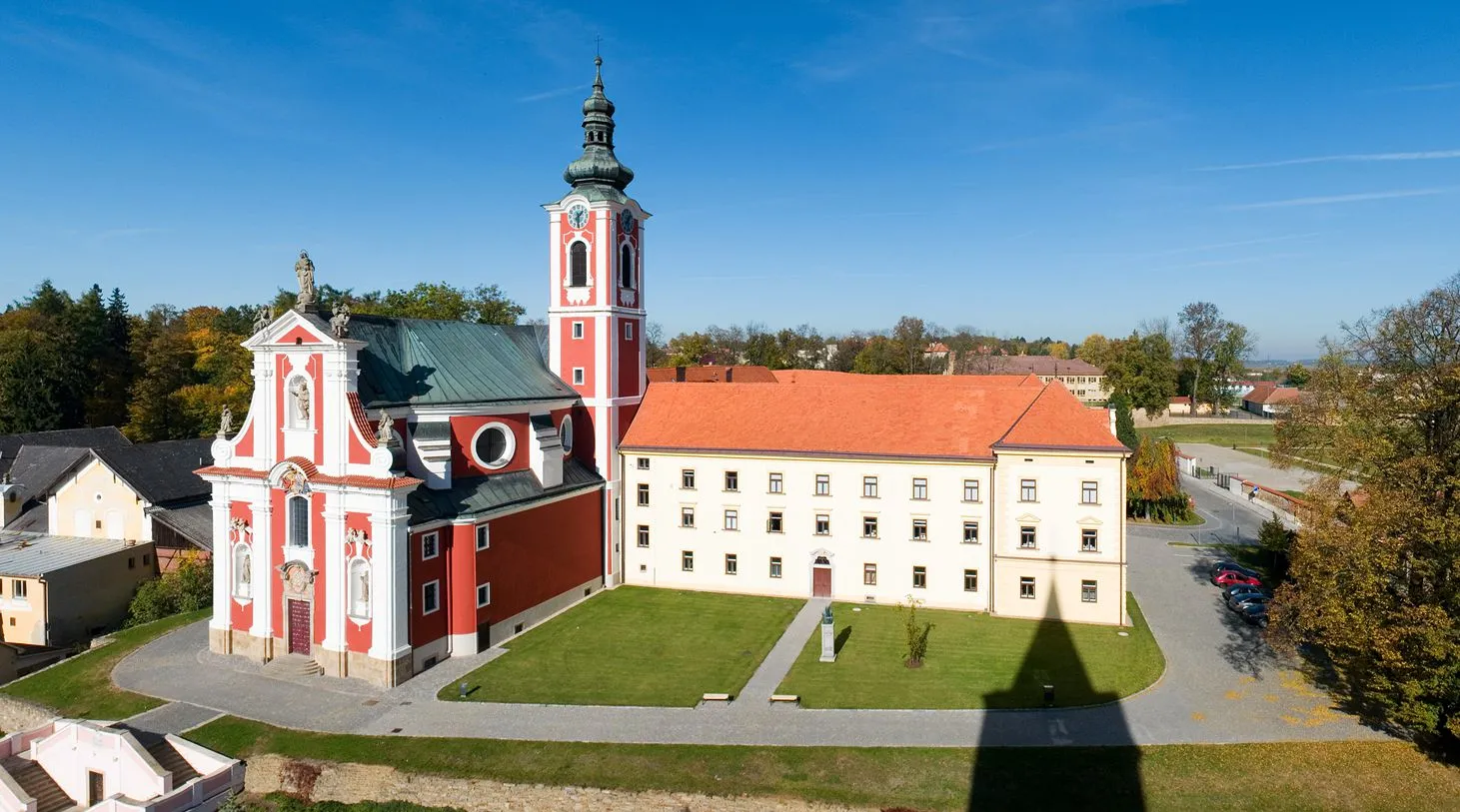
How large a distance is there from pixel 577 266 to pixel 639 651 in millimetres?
16035

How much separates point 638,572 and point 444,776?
53.3 ft

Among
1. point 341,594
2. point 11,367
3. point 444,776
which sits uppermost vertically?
point 11,367

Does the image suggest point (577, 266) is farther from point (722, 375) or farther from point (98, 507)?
point (722, 375)

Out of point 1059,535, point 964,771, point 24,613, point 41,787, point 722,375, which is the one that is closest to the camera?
point 964,771

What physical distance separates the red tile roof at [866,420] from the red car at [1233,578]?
989 cm

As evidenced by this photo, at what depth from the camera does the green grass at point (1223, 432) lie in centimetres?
8512

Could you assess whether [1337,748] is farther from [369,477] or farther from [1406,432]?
[369,477]

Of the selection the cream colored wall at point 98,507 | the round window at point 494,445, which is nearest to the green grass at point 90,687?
the cream colored wall at point 98,507

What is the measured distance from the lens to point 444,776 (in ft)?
64.8

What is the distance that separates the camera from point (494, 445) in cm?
3116

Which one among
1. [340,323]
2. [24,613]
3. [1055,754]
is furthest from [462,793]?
[24,613]

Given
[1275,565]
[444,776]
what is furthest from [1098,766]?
[1275,565]

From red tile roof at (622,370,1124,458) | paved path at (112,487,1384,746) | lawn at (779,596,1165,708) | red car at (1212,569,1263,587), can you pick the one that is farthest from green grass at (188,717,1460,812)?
red car at (1212,569,1263,587)

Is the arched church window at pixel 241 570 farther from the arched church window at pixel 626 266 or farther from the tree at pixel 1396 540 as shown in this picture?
the tree at pixel 1396 540
